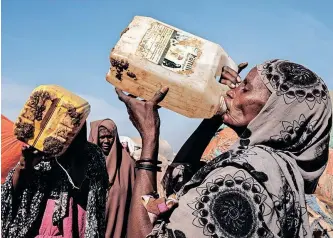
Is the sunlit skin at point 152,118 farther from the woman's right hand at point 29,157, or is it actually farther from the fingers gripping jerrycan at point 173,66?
the woman's right hand at point 29,157

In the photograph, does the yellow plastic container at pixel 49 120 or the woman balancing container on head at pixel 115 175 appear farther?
the woman balancing container on head at pixel 115 175

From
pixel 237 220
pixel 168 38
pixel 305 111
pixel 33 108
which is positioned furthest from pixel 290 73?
pixel 33 108

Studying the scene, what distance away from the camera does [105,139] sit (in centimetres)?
668

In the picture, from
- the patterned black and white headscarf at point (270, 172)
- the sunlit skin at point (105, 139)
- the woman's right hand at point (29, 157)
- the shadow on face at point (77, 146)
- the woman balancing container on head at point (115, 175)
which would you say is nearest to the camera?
the patterned black and white headscarf at point (270, 172)

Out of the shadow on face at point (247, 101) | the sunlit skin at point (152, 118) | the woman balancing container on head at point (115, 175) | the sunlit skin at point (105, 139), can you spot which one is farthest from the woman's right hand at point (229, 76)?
the sunlit skin at point (105, 139)

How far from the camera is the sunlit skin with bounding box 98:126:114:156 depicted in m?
6.65

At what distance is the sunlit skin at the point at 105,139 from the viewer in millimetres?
6652

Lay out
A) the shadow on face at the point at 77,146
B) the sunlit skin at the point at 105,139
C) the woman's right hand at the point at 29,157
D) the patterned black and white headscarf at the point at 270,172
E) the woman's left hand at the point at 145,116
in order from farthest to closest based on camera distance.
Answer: the sunlit skin at the point at 105,139 < the shadow on face at the point at 77,146 < the woman's right hand at the point at 29,157 < the woman's left hand at the point at 145,116 < the patterned black and white headscarf at the point at 270,172

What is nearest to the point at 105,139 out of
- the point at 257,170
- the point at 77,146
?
the point at 77,146

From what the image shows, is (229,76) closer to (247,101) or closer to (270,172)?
(247,101)

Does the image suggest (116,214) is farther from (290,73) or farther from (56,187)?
(290,73)

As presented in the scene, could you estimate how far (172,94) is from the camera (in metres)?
2.79

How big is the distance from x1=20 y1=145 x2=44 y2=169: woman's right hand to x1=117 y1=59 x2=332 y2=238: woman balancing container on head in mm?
1012

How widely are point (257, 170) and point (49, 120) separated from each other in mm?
1399
